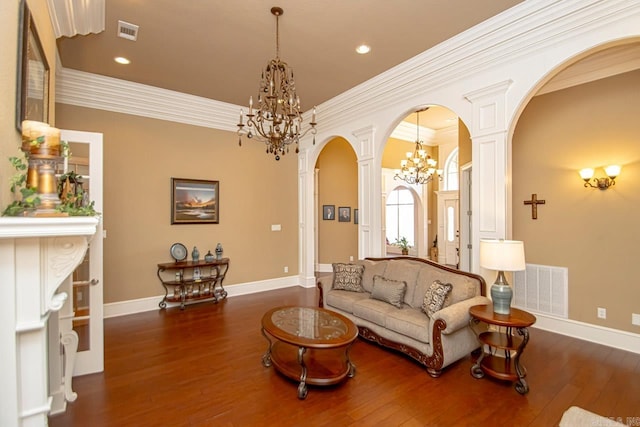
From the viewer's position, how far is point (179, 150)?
18.0 ft

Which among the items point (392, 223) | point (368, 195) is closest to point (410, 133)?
point (392, 223)

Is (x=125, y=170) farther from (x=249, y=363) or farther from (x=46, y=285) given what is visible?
(x=46, y=285)

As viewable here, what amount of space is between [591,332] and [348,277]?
3092 mm

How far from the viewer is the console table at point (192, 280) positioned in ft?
16.9

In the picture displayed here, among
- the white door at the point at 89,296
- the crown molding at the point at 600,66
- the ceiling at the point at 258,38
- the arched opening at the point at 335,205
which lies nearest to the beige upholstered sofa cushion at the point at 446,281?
the crown molding at the point at 600,66

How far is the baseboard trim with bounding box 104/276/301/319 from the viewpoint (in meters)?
4.84

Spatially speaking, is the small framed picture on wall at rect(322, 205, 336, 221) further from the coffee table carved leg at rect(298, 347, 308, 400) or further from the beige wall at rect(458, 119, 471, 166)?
the coffee table carved leg at rect(298, 347, 308, 400)

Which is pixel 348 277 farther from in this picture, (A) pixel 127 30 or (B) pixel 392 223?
(B) pixel 392 223

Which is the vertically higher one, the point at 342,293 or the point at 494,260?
the point at 494,260

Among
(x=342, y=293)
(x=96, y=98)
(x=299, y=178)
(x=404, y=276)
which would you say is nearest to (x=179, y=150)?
(x=96, y=98)

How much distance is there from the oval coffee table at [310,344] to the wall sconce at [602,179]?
351 cm

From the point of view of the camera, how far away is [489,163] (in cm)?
349

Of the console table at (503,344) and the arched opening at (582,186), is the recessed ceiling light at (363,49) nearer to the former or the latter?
the arched opening at (582,186)

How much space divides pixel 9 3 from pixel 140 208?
152 inches
